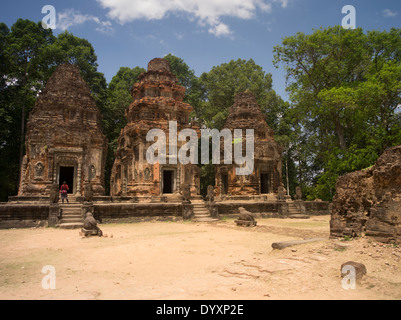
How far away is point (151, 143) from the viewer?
21250 mm

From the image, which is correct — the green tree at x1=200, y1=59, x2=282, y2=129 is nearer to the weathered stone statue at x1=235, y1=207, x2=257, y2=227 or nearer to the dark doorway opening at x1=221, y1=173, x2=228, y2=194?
the dark doorway opening at x1=221, y1=173, x2=228, y2=194

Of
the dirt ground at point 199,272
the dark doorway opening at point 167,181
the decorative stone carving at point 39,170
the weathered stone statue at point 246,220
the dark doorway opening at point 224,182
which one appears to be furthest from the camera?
the dark doorway opening at point 224,182

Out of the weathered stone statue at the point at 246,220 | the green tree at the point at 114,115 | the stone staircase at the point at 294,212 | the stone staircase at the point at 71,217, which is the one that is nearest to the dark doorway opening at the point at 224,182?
the stone staircase at the point at 294,212

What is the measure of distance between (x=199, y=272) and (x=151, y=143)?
16.7 metres

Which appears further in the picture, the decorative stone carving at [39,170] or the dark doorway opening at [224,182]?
the dark doorway opening at [224,182]

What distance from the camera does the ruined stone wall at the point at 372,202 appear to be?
5.91 meters

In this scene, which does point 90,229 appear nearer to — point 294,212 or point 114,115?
point 294,212

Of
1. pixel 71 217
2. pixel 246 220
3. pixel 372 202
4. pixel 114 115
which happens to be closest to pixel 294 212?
pixel 246 220

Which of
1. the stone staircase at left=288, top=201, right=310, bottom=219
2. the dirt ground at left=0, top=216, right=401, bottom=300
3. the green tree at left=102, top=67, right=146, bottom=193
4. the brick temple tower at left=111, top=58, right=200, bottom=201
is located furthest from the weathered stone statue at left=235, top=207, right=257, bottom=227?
the green tree at left=102, top=67, right=146, bottom=193

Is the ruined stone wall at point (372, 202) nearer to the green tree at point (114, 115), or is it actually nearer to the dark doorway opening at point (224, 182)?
the dark doorway opening at point (224, 182)

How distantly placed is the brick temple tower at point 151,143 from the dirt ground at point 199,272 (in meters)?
12.7

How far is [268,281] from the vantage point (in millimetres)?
4414
